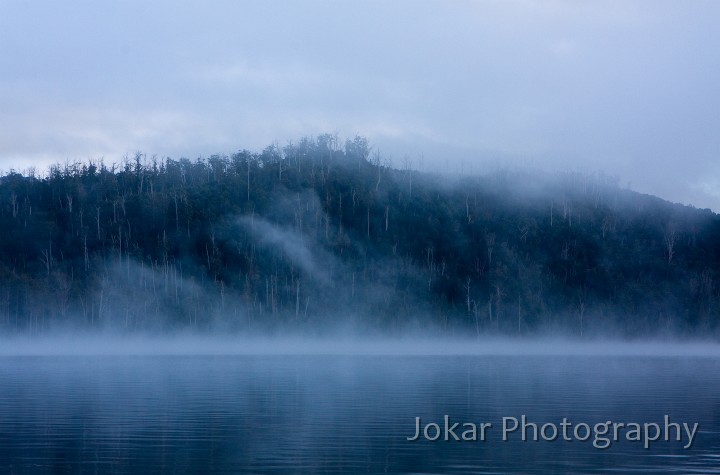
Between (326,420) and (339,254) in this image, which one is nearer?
(326,420)

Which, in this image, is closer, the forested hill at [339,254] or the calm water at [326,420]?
A: the calm water at [326,420]

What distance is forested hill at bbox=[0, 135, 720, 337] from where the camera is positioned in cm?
13200

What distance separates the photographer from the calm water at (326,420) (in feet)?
72.1

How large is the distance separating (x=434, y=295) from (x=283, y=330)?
23.7 m

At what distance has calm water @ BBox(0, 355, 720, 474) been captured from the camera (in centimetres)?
2197

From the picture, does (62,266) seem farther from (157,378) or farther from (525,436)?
(525,436)

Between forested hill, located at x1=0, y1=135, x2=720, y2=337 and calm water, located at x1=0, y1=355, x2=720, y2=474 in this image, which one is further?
forested hill, located at x1=0, y1=135, x2=720, y2=337

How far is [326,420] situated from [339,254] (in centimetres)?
11138

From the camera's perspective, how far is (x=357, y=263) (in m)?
142

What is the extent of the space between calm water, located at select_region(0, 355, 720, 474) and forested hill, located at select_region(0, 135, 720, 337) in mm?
79521

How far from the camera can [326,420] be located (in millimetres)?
30312

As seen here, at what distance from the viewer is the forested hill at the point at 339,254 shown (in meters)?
132

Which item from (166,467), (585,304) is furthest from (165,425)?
(585,304)

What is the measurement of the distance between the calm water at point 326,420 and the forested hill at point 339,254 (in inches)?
3131
